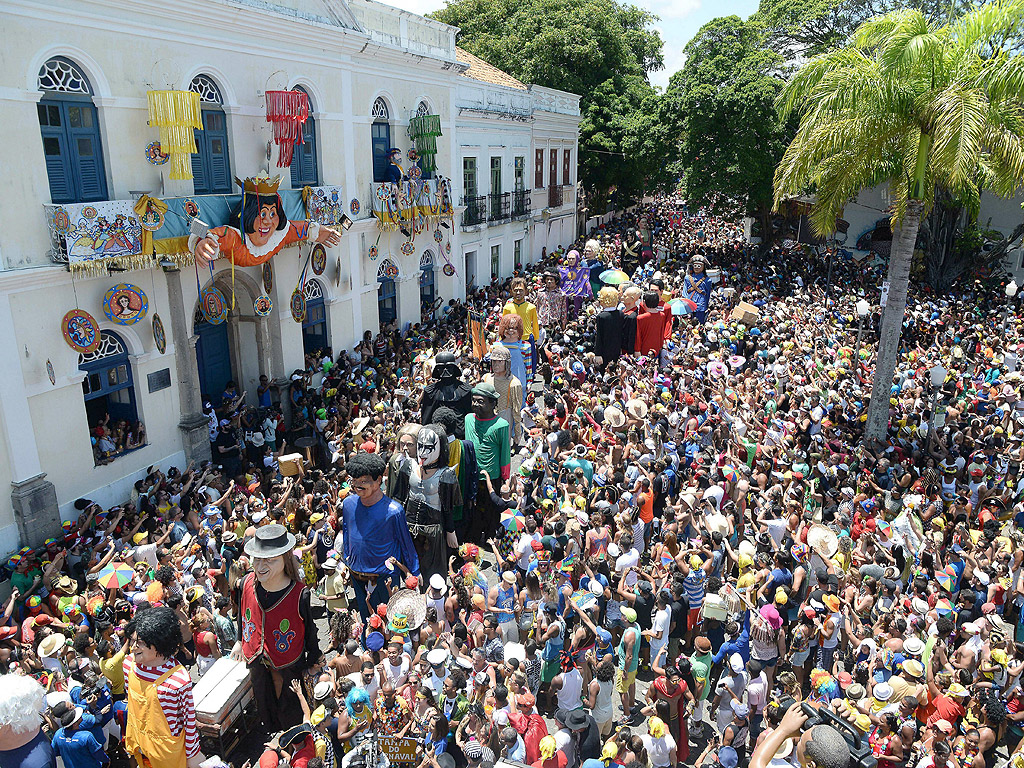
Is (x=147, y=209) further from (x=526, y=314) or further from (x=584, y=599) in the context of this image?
(x=584, y=599)

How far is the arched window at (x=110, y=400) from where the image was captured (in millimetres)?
11781

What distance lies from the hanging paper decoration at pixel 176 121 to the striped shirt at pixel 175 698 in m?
9.24

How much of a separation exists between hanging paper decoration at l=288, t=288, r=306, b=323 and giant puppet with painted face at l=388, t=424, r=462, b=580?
807 centimetres

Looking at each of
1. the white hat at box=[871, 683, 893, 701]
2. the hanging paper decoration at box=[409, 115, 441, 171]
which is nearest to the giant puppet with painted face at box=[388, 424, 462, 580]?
the white hat at box=[871, 683, 893, 701]

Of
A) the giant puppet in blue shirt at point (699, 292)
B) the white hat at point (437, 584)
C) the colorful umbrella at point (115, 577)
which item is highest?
the giant puppet in blue shirt at point (699, 292)

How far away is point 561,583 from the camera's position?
24.6ft

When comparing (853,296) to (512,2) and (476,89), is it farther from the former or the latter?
(512,2)

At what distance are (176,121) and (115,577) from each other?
288 inches

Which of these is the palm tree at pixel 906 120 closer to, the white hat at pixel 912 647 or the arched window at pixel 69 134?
the white hat at pixel 912 647

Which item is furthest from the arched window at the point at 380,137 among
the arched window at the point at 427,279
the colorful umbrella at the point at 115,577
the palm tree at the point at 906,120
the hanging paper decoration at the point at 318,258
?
the colorful umbrella at the point at 115,577

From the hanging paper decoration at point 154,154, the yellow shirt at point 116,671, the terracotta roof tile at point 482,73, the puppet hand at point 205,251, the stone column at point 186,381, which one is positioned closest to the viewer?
the yellow shirt at point 116,671

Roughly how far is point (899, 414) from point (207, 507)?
1169 cm

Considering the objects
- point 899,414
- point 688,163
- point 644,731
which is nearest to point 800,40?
point 688,163

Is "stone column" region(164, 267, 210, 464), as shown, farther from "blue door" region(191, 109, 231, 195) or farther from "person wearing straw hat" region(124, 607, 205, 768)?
"person wearing straw hat" region(124, 607, 205, 768)
